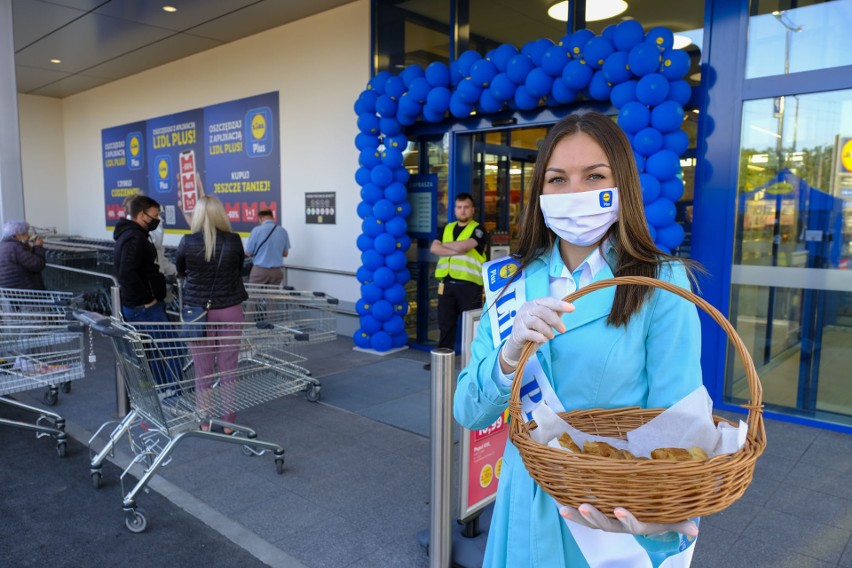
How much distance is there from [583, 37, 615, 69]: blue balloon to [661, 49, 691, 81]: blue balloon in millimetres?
408

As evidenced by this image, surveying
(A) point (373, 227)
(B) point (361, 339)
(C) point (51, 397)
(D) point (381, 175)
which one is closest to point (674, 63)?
(D) point (381, 175)

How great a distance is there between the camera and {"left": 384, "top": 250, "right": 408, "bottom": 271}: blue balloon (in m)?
6.36

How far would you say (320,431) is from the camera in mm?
4383

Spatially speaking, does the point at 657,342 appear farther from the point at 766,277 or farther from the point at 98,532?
the point at 766,277

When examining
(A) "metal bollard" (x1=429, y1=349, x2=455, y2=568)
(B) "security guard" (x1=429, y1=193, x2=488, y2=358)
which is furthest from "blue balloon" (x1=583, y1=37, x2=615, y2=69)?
(A) "metal bollard" (x1=429, y1=349, x2=455, y2=568)

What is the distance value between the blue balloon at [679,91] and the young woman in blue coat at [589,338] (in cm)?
347

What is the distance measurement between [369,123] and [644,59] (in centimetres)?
304

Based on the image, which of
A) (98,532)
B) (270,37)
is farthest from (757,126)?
(270,37)

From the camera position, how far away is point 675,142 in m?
4.24

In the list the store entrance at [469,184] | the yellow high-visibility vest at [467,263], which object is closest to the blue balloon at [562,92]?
the yellow high-visibility vest at [467,263]

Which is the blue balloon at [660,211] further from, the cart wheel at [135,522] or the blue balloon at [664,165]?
the cart wheel at [135,522]

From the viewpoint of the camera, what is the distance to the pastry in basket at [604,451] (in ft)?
3.46

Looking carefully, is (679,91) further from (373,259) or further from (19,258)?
(19,258)

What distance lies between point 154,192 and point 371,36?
6.10 meters
